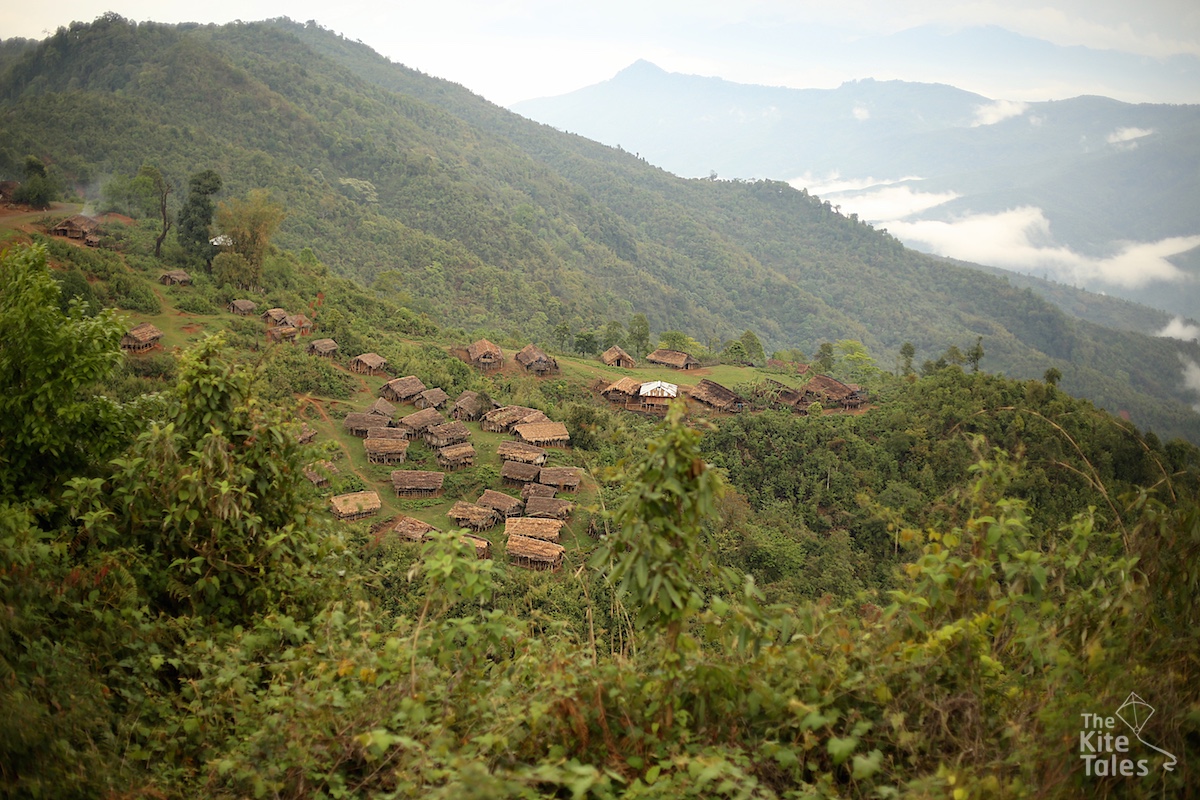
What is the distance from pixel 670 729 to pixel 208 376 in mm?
4992

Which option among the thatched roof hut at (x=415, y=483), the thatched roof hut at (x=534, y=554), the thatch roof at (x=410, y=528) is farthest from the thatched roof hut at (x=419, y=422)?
the thatched roof hut at (x=534, y=554)

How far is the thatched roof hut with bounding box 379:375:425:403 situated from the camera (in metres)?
30.9

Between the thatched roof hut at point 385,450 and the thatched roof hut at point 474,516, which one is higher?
the thatched roof hut at point 385,450

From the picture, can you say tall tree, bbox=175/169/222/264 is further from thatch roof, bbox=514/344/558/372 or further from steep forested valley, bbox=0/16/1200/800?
thatch roof, bbox=514/344/558/372

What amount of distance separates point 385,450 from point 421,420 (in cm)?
261

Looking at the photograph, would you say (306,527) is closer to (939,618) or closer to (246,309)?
(939,618)

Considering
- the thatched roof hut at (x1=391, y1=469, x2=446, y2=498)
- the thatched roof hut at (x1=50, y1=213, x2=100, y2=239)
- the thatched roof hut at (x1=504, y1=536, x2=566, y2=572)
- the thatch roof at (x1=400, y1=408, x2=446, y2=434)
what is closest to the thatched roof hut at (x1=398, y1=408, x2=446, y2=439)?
the thatch roof at (x1=400, y1=408, x2=446, y2=434)

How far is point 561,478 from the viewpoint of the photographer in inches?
990

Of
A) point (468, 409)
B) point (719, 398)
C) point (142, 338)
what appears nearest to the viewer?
point (142, 338)

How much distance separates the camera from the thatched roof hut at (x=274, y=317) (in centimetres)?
3328

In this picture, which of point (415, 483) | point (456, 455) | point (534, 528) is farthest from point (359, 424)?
point (534, 528)

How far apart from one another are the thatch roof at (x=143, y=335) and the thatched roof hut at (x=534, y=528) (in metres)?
16.7

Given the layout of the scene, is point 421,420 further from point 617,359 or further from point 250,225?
point 617,359

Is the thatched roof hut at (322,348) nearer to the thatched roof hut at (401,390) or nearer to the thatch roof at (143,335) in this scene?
the thatched roof hut at (401,390)
